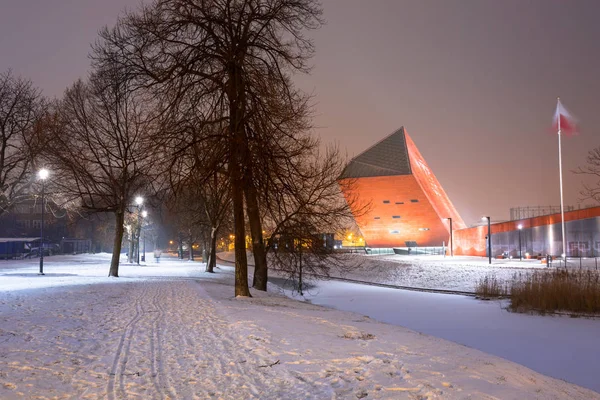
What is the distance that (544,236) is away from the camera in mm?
44906

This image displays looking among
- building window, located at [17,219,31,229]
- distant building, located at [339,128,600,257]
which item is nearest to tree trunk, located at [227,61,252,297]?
distant building, located at [339,128,600,257]

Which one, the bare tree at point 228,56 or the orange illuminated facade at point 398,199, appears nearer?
the bare tree at point 228,56

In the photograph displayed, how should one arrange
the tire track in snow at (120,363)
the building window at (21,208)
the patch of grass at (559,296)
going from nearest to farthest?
1. the tire track in snow at (120,363)
2. the patch of grass at (559,296)
3. the building window at (21,208)

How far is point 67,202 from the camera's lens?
80.9 feet

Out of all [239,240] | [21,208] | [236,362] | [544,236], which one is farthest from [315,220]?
[21,208]

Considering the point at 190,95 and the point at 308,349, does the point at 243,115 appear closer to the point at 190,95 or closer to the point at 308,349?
the point at 190,95

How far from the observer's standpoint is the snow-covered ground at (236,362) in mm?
5398

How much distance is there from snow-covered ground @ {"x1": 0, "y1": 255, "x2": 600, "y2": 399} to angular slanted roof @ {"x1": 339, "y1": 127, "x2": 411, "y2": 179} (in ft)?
171

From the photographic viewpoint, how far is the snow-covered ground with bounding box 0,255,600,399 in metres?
5.40

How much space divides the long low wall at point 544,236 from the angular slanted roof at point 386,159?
37.5ft

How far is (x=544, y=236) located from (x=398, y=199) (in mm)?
20918

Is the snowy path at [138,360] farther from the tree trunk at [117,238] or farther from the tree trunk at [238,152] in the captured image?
the tree trunk at [117,238]

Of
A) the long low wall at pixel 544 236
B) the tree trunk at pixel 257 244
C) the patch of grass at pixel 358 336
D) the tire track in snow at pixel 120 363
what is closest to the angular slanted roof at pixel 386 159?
the long low wall at pixel 544 236

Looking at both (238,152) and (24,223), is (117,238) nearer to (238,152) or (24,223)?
(238,152)
